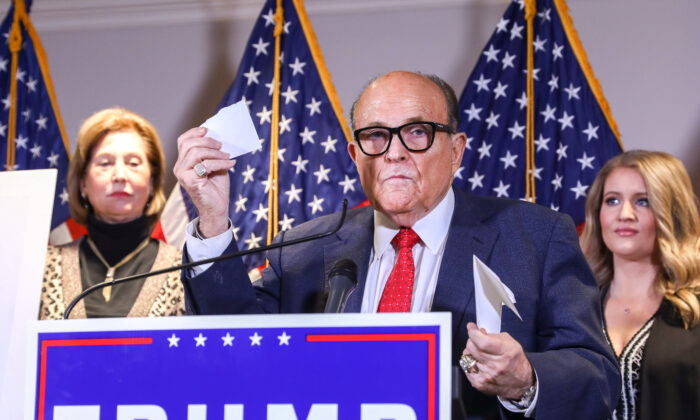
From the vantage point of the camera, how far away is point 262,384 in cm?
129

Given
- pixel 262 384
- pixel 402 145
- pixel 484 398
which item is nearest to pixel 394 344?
pixel 262 384

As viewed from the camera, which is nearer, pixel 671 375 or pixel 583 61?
pixel 671 375

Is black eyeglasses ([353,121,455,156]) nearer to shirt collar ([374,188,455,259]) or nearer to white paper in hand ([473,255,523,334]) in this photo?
shirt collar ([374,188,455,259])

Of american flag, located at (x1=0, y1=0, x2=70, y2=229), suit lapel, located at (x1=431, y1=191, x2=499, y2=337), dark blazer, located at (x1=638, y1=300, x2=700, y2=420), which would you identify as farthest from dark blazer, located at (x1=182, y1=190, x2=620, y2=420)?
american flag, located at (x1=0, y1=0, x2=70, y2=229)

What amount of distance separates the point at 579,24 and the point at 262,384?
129 inches

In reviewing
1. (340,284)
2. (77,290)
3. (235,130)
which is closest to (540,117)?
(77,290)

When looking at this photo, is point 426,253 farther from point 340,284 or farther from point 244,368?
point 244,368

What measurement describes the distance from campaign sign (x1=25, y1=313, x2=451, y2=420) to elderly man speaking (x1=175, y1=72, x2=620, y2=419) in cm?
31

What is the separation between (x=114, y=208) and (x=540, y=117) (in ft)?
6.43

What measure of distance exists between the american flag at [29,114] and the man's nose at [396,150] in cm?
258

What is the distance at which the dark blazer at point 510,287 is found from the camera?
5.32 ft

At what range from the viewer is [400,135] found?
1885mm

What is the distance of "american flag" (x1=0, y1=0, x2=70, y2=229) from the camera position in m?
3.95

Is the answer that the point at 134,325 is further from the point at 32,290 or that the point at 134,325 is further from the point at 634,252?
the point at 634,252
